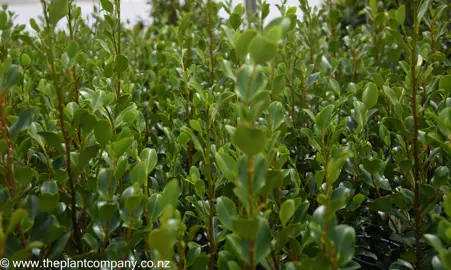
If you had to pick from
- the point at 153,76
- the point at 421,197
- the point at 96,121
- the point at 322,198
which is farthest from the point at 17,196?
the point at 153,76

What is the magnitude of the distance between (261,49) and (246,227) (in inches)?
7.9

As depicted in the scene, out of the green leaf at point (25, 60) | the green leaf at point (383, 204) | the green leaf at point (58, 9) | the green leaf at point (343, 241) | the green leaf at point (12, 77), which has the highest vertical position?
the green leaf at point (58, 9)

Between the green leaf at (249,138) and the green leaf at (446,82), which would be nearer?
the green leaf at (249,138)

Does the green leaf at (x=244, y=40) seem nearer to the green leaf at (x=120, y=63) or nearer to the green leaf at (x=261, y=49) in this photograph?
the green leaf at (x=261, y=49)

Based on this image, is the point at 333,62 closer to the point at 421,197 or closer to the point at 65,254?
the point at 421,197

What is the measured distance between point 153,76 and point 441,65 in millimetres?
920

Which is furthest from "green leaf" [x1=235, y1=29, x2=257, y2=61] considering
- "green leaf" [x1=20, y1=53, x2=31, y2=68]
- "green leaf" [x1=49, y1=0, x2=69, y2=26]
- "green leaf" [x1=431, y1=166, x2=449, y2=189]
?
"green leaf" [x1=20, y1=53, x2=31, y2=68]

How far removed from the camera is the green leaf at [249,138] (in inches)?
23.6

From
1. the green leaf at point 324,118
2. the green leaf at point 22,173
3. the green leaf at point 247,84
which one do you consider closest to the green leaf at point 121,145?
the green leaf at point 22,173

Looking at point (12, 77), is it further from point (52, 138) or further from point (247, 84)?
point (247, 84)

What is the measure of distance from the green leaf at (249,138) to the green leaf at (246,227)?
0.25 feet

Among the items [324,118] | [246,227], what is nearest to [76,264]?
[246,227]

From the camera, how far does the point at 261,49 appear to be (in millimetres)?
619

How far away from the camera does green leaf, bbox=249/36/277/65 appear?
2.01 ft
